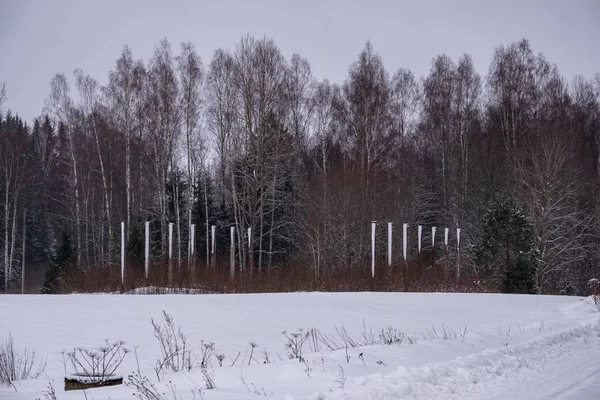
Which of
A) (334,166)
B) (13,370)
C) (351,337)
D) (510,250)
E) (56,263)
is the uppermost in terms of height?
(334,166)

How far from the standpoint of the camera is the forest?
2297 cm

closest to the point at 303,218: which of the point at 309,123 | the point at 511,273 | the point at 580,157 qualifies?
the point at 309,123

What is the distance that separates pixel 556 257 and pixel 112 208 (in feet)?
80.6

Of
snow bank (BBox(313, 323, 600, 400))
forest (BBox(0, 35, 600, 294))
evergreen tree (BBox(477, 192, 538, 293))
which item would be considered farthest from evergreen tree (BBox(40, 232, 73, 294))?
snow bank (BBox(313, 323, 600, 400))

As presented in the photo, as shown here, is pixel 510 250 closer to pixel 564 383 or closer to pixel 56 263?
pixel 564 383

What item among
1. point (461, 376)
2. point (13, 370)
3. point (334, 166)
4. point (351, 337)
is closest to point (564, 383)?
point (461, 376)

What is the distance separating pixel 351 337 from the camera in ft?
35.3

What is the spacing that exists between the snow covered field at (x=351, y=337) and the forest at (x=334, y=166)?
4902 millimetres

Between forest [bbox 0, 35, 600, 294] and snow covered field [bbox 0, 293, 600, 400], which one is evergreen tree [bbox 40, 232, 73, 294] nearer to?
forest [bbox 0, 35, 600, 294]

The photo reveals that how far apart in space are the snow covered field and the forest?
16.1 feet

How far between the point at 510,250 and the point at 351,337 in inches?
529

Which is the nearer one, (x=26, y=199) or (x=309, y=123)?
(x=309, y=123)

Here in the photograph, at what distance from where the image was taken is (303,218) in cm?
3066

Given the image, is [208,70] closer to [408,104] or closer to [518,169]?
[408,104]
